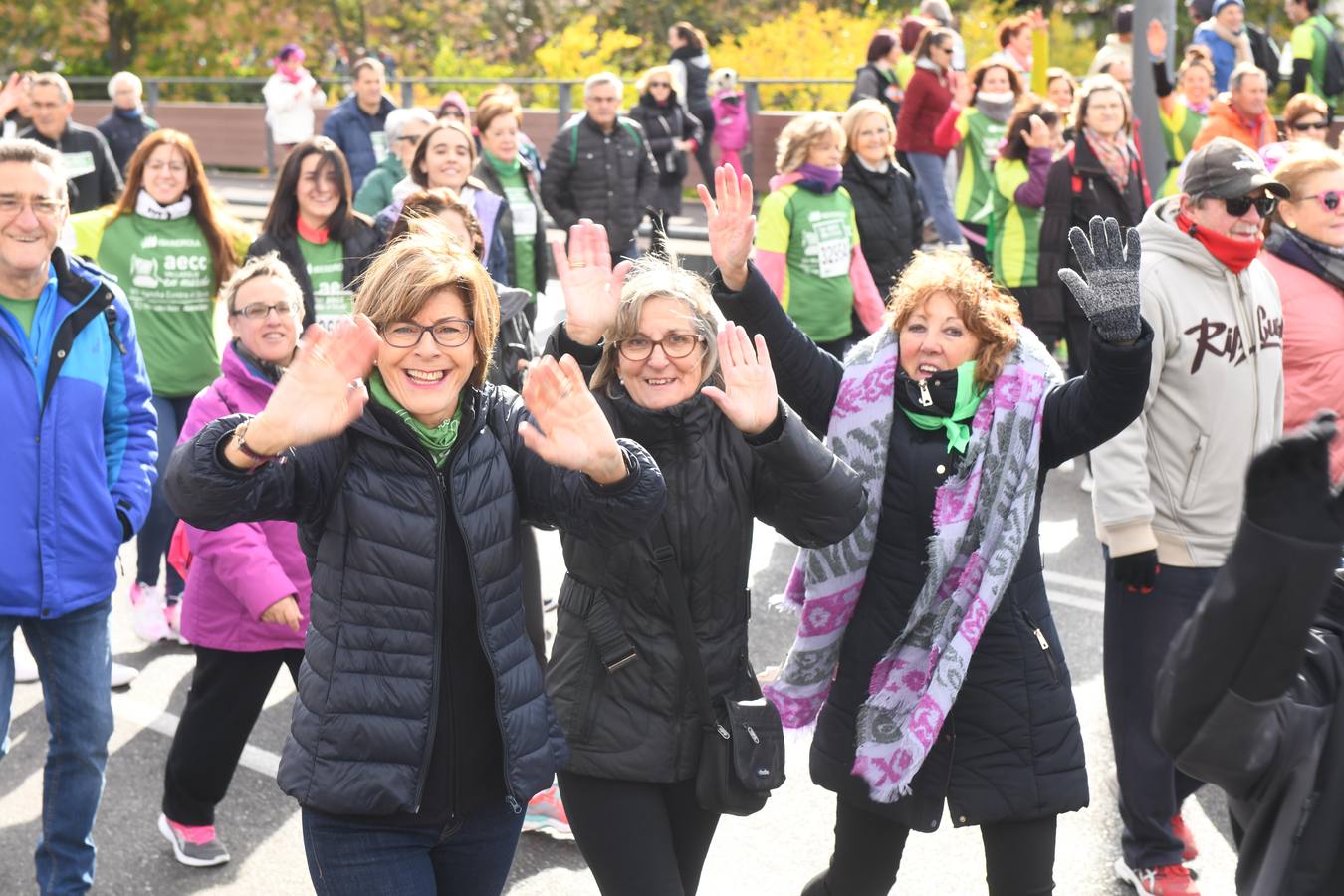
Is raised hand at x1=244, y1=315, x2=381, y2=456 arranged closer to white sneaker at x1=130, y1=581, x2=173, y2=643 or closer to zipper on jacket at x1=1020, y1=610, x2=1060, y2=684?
zipper on jacket at x1=1020, y1=610, x2=1060, y2=684

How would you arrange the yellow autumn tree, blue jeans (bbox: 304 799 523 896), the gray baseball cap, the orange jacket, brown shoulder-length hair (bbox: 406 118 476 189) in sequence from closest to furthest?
1. blue jeans (bbox: 304 799 523 896)
2. the gray baseball cap
3. brown shoulder-length hair (bbox: 406 118 476 189)
4. the orange jacket
5. the yellow autumn tree

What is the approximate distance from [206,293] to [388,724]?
4.10 metres

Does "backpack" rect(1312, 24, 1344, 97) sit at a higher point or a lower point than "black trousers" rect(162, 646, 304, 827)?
higher

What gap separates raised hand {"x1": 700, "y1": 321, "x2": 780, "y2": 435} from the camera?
3717 mm

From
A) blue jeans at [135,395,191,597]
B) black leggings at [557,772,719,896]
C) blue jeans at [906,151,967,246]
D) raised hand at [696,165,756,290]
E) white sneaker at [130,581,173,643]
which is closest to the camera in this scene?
black leggings at [557,772,719,896]

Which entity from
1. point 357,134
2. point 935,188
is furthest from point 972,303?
point 357,134

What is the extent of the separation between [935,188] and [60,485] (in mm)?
9684

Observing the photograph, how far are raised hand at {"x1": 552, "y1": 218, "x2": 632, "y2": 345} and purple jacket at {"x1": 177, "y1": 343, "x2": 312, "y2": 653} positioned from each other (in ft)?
4.21

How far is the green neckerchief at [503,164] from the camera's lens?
354 inches

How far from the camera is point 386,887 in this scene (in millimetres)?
3412

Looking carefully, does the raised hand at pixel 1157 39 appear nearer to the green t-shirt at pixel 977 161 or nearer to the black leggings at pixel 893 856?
the green t-shirt at pixel 977 161

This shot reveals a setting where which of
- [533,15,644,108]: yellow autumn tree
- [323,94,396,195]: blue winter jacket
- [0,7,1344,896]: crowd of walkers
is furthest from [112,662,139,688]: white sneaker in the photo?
[533,15,644,108]: yellow autumn tree

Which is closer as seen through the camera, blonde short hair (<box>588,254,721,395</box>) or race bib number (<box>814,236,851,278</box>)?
blonde short hair (<box>588,254,721,395</box>)

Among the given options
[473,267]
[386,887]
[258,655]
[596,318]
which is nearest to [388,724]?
[386,887]
